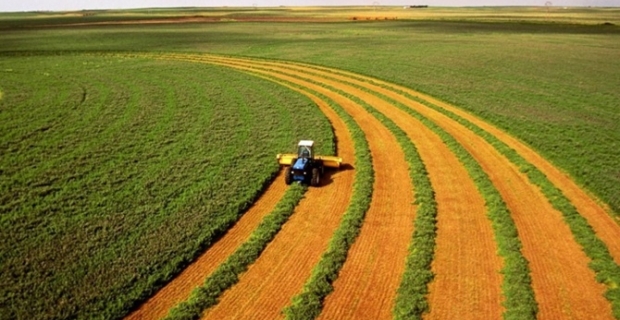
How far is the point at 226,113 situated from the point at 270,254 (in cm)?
2118

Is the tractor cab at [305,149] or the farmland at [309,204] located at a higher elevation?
the tractor cab at [305,149]

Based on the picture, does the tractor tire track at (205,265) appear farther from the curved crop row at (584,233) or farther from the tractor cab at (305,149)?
the curved crop row at (584,233)

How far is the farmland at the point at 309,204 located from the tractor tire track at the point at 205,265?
0.28 ft

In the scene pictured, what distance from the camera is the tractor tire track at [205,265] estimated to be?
1342cm

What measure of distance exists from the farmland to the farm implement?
750 millimetres

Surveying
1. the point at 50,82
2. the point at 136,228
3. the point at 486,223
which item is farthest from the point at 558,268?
the point at 50,82

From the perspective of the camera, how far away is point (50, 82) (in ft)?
155

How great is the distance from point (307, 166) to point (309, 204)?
2516mm

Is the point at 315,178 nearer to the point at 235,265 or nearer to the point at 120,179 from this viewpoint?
the point at 235,265

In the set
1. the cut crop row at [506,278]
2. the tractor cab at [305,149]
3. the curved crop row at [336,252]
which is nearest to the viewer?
the cut crop row at [506,278]

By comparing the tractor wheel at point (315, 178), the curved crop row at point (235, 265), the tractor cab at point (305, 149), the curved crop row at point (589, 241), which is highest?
the tractor cab at point (305, 149)

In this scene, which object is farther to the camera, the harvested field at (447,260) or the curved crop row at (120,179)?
the curved crop row at (120,179)

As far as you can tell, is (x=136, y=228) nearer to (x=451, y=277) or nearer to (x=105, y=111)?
(x=451, y=277)

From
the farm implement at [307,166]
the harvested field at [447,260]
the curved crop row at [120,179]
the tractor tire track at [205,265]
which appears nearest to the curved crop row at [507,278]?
the harvested field at [447,260]
